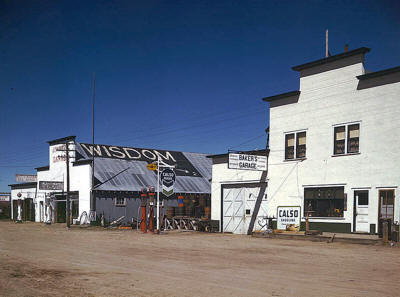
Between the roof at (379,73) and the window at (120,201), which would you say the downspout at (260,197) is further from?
the window at (120,201)

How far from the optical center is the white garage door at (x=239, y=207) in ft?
95.2

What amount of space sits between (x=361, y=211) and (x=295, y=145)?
552 cm

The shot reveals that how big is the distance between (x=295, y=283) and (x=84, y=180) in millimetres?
36207

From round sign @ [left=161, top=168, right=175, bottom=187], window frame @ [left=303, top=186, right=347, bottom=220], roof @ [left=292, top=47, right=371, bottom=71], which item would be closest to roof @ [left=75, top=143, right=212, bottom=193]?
round sign @ [left=161, top=168, right=175, bottom=187]

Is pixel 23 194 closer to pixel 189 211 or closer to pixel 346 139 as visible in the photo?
pixel 189 211

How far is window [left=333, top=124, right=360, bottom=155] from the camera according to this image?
23.7m

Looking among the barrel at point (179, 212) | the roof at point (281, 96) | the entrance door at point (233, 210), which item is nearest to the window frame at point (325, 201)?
the entrance door at point (233, 210)

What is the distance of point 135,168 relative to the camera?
4797 cm

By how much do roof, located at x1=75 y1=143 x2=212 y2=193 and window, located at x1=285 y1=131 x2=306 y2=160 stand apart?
2131 centimetres

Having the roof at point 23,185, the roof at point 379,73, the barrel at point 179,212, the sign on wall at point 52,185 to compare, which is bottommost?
the barrel at point 179,212

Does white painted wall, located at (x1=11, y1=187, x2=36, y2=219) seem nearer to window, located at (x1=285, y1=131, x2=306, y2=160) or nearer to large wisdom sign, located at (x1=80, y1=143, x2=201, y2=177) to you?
large wisdom sign, located at (x1=80, y1=143, x2=201, y2=177)

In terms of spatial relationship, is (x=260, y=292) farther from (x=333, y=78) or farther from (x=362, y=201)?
(x=333, y=78)

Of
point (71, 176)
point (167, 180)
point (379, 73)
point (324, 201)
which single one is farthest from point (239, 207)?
point (71, 176)

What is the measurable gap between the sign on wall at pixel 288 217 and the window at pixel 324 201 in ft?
1.88
